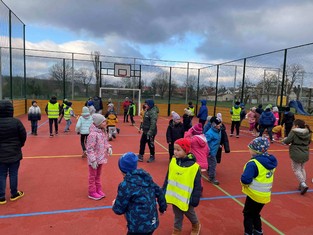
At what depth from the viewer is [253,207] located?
130 inches

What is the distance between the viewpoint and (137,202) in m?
2.34

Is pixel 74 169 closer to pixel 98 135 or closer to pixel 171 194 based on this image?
pixel 98 135

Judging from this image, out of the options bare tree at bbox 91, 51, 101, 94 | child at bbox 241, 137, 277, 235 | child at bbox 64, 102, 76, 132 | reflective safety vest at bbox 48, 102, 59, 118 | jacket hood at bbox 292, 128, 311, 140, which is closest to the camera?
child at bbox 241, 137, 277, 235

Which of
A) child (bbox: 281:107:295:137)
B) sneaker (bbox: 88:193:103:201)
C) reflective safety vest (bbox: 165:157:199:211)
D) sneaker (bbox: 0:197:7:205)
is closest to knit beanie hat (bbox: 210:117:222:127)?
Answer: reflective safety vest (bbox: 165:157:199:211)

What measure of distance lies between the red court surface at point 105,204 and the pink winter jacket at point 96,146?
2.51 feet

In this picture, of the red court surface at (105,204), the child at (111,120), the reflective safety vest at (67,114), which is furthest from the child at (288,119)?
the reflective safety vest at (67,114)

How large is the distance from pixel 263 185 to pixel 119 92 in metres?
20.5

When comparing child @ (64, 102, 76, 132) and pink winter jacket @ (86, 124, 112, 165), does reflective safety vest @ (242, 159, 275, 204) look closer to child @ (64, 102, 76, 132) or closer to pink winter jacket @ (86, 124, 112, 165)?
pink winter jacket @ (86, 124, 112, 165)

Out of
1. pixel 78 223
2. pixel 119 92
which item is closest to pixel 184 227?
pixel 78 223

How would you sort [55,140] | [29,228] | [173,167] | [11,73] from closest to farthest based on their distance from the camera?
[173,167] < [29,228] < [55,140] < [11,73]

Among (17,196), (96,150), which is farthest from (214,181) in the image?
(17,196)

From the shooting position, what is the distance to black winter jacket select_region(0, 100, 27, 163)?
4.15 metres

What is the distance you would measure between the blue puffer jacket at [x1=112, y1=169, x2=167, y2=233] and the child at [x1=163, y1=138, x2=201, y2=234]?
2.46ft

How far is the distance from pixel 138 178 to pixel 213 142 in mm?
3329
